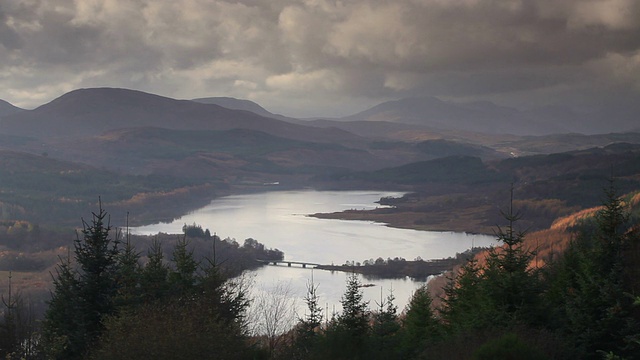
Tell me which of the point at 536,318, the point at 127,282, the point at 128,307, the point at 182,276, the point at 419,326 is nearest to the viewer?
the point at 536,318

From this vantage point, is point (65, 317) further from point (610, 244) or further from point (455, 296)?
point (610, 244)

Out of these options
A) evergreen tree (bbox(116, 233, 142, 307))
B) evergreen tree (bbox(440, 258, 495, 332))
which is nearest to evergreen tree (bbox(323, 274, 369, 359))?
evergreen tree (bbox(440, 258, 495, 332))

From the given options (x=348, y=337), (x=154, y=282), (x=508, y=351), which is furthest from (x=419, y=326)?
(x=508, y=351)

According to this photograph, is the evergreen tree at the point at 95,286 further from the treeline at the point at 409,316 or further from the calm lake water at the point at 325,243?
the calm lake water at the point at 325,243

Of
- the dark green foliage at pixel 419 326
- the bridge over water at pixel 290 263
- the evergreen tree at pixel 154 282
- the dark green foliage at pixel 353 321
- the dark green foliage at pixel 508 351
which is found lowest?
the bridge over water at pixel 290 263

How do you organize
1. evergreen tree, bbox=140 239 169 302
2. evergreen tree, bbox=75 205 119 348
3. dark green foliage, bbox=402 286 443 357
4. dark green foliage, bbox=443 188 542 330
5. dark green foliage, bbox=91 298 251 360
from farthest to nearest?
dark green foliage, bbox=402 286 443 357
evergreen tree, bbox=140 239 169 302
evergreen tree, bbox=75 205 119 348
dark green foliage, bbox=443 188 542 330
dark green foliage, bbox=91 298 251 360

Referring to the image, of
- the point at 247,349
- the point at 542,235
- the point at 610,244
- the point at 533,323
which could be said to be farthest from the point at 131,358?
the point at 542,235

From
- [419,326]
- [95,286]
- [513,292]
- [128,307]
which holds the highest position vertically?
[513,292]

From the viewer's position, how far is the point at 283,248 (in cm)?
13650

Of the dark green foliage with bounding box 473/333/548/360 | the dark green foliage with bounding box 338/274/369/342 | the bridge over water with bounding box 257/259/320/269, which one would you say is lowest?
the bridge over water with bounding box 257/259/320/269

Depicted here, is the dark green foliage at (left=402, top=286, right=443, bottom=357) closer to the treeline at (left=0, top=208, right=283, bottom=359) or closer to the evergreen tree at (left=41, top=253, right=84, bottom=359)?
the treeline at (left=0, top=208, right=283, bottom=359)

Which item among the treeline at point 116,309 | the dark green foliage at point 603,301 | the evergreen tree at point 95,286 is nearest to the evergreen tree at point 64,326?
the treeline at point 116,309

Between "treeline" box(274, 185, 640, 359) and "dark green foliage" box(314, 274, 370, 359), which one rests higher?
"treeline" box(274, 185, 640, 359)

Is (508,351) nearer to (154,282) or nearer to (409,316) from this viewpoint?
(409,316)
